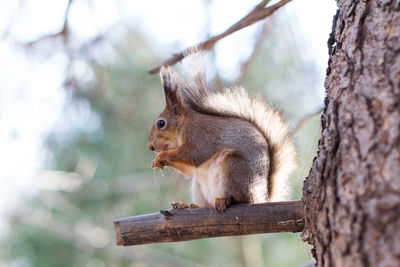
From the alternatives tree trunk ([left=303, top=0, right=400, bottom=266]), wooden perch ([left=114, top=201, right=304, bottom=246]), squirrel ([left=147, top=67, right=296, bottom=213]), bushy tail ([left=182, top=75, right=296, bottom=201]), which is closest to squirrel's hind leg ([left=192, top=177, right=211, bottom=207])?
squirrel ([left=147, top=67, right=296, bottom=213])

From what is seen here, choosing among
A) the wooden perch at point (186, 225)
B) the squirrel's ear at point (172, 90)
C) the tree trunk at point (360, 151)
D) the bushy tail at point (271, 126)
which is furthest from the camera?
the squirrel's ear at point (172, 90)

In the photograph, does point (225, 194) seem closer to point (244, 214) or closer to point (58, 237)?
point (244, 214)

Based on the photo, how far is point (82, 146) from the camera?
191 inches

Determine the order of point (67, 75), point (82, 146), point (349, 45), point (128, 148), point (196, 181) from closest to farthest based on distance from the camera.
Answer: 1. point (349, 45)
2. point (196, 181)
3. point (67, 75)
4. point (82, 146)
5. point (128, 148)

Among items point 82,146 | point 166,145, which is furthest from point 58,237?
point 166,145

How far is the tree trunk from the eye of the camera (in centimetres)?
79

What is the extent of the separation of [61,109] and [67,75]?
0.19m

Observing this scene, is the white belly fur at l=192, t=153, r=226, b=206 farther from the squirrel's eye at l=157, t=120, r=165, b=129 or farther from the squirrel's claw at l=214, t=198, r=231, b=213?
the squirrel's eye at l=157, t=120, r=165, b=129

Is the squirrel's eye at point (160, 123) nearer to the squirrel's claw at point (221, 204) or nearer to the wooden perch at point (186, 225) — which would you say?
the squirrel's claw at point (221, 204)

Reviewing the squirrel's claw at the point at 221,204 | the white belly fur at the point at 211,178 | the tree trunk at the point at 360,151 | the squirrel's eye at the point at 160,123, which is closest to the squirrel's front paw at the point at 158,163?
the white belly fur at the point at 211,178

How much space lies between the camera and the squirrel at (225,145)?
170cm

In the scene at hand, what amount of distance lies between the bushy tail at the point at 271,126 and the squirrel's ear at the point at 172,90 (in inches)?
8.5

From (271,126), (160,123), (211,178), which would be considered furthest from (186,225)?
(160,123)

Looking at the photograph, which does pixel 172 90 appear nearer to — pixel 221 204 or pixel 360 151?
pixel 221 204
